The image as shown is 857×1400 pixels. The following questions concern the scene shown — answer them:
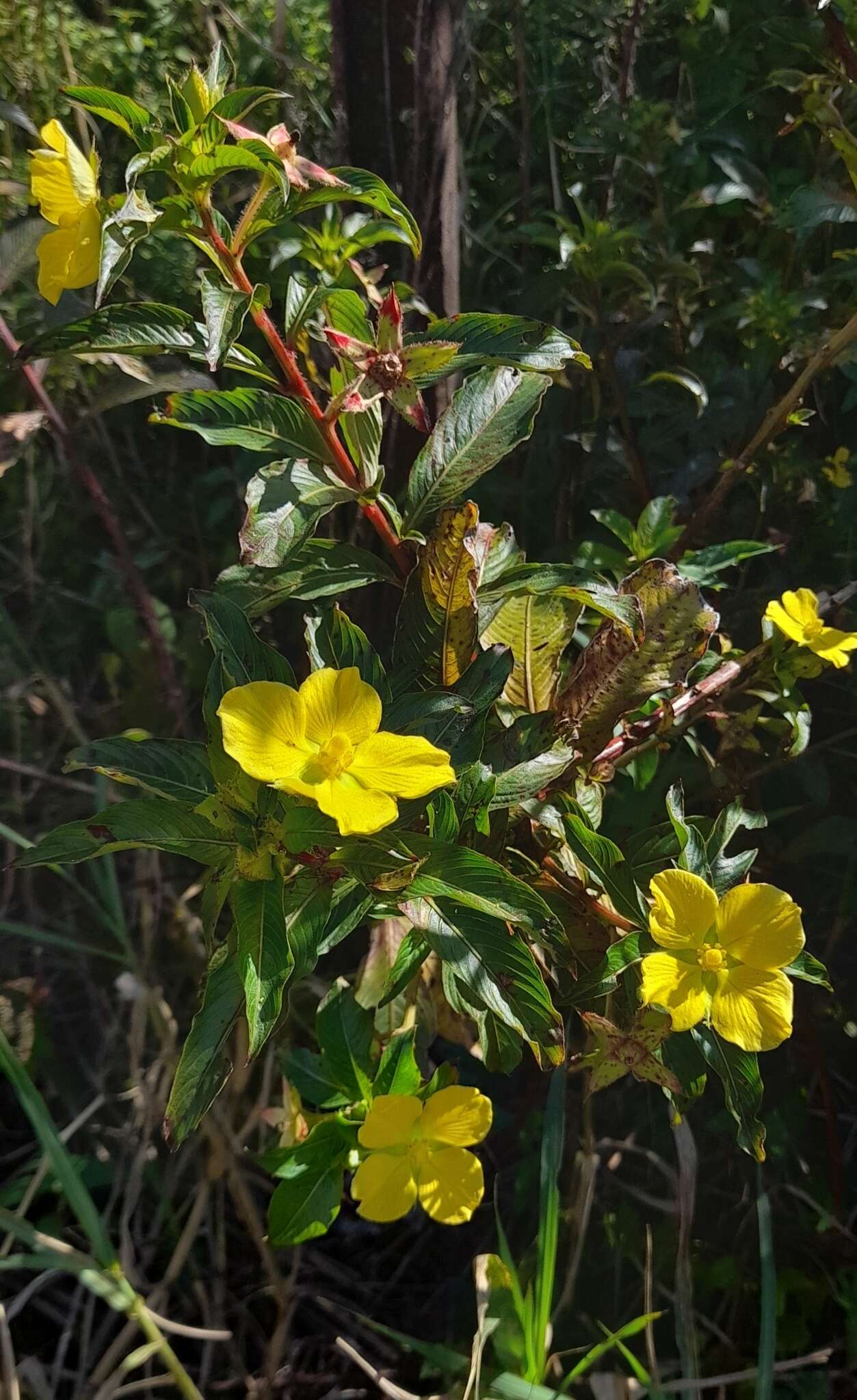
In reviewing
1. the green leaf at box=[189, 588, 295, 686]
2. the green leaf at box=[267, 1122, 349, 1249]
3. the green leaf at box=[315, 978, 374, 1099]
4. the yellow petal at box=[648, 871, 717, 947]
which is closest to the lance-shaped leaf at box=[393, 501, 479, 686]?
the green leaf at box=[189, 588, 295, 686]

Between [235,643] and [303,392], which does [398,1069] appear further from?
[303,392]

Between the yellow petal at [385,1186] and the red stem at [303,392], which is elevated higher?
the red stem at [303,392]

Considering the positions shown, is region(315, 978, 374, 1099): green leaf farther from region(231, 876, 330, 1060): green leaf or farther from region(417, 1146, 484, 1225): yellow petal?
region(231, 876, 330, 1060): green leaf

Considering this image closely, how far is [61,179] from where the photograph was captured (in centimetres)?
63

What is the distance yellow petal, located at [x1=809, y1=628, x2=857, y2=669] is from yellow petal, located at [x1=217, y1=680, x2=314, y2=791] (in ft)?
1.41

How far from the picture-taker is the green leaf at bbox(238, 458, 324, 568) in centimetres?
63

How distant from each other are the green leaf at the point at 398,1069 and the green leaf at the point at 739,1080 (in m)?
0.26

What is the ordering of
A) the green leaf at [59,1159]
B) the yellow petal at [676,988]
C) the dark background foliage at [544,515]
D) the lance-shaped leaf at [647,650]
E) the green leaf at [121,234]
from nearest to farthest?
the green leaf at [121,234], the yellow petal at [676,988], the lance-shaped leaf at [647,650], the green leaf at [59,1159], the dark background foliage at [544,515]

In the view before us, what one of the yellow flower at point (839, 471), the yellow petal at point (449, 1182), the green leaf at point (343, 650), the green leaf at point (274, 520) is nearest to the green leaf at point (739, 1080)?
the yellow petal at point (449, 1182)

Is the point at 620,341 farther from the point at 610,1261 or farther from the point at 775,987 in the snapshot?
the point at 610,1261

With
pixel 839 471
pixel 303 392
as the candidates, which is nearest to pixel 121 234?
pixel 303 392

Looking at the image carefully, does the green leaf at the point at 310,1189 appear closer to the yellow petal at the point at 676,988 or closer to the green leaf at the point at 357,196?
the yellow petal at the point at 676,988

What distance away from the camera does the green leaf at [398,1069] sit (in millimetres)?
833

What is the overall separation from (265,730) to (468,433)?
286 millimetres
